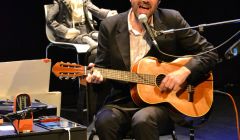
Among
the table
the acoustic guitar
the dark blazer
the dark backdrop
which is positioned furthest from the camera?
the dark backdrop

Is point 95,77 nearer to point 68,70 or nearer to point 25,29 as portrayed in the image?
point 68,70

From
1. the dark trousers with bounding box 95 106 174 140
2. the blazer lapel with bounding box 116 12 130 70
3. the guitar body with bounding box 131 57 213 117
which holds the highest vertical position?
the blazer lapel with bounding box 116 12 130 70

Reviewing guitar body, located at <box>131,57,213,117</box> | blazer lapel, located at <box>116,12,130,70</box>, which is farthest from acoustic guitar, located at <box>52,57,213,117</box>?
blazer lapel, located at <box>116,12,130,70</box>

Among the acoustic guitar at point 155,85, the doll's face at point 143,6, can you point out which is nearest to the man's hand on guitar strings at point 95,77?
the acoustic guitar at point 155,85

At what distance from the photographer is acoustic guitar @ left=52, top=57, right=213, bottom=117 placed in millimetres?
2828

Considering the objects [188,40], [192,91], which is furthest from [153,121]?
[188,40]

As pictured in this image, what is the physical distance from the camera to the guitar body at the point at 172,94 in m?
2.90

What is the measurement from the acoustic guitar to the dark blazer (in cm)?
8

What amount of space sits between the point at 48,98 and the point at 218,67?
382cm

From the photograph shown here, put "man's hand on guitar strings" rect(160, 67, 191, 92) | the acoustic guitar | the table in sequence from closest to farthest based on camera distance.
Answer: the table < the acoustic guitar < "man's hand on guitar strings" rect(160, 67, 191, 92)

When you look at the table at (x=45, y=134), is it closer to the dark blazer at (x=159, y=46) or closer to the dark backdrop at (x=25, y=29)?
the dark blazer at (x=159, y=46)

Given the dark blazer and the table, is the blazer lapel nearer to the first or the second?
the dark blazer

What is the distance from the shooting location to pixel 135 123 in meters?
2.73

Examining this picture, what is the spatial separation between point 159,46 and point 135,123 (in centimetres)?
62
